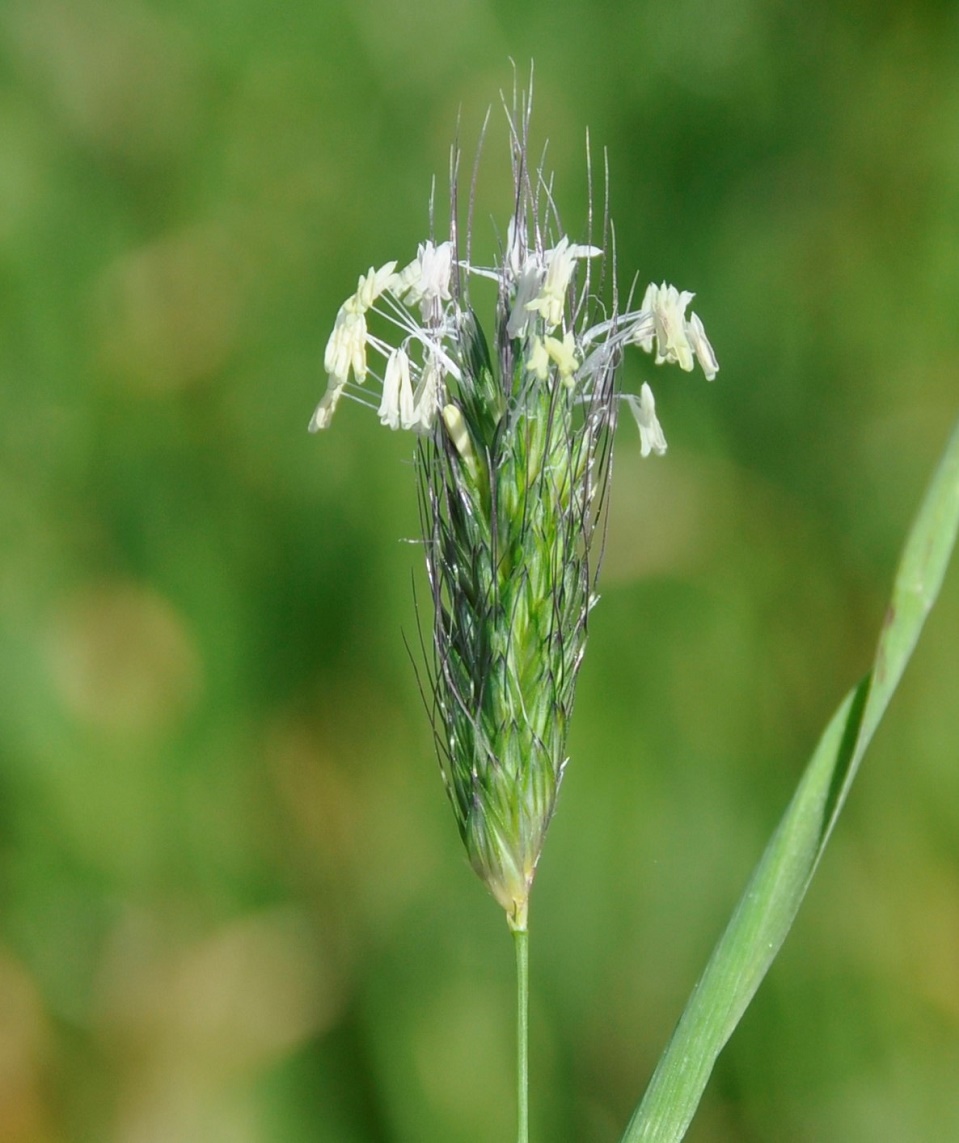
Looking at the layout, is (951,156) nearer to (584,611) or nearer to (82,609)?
(584,611)

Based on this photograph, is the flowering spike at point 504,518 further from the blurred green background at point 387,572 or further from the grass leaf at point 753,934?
the blurred green background at point 387,572

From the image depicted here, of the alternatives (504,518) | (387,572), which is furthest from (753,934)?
(387,572)

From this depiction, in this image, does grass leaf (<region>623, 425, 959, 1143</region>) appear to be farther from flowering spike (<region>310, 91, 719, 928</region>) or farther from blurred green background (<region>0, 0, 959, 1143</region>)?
blurred green background (<region>0, 0, 959, 1143</region>)

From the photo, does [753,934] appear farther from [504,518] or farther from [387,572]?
[387,572]

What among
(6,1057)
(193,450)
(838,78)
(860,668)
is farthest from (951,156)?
(6,1057)

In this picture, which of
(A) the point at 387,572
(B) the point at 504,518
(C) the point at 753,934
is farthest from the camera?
(A) the point at 387,572

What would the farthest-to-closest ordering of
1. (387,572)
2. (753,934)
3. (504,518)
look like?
(387,572), (504,518), (753,934)

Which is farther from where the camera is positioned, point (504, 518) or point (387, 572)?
point (387, 572)
